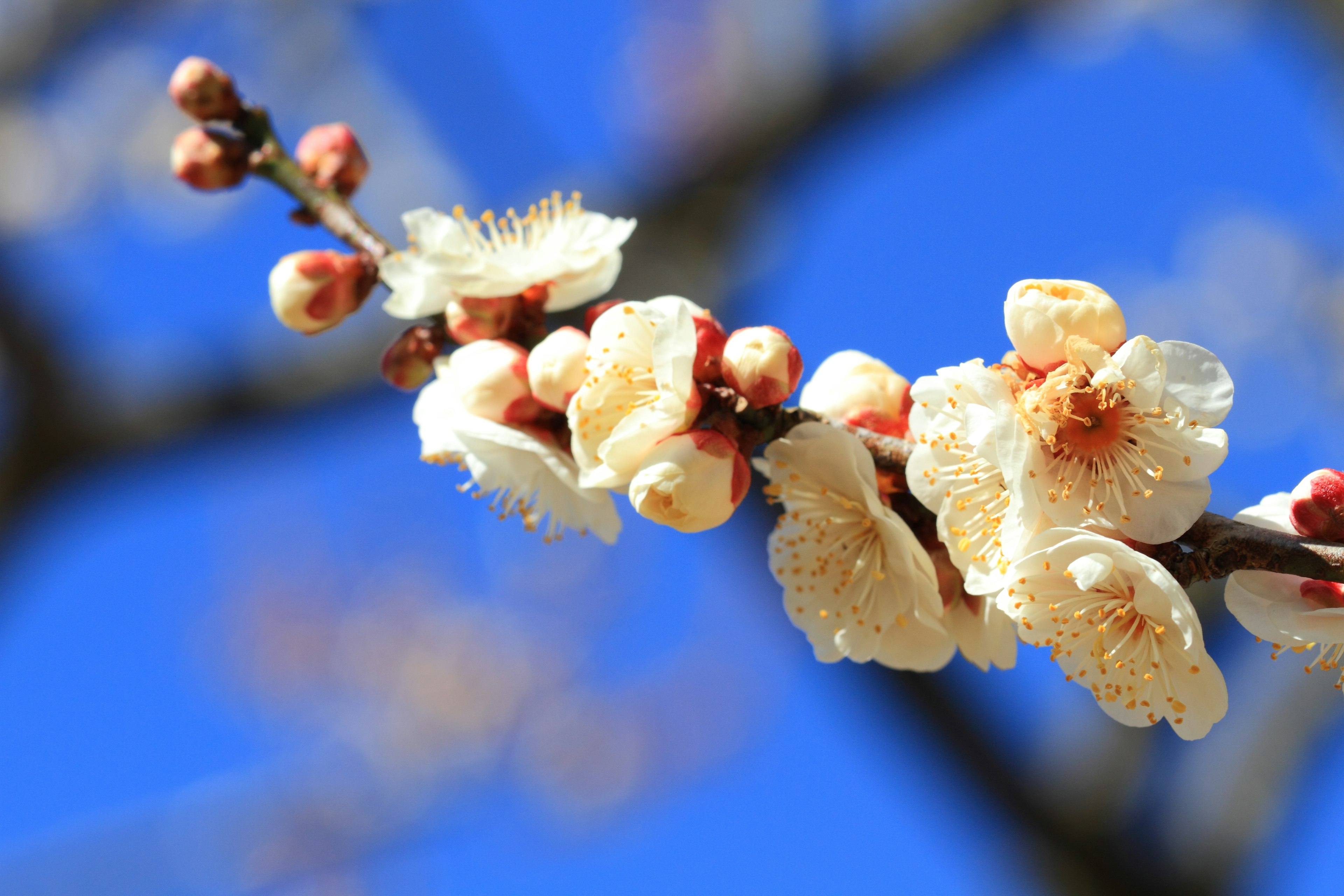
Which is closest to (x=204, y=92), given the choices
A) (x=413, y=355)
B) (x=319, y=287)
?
(x=319, y=287)

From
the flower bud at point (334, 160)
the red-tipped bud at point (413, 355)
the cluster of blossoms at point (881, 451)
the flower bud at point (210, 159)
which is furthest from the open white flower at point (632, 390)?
the flower bud at point (210, 159)

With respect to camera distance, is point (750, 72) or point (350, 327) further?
point (750, 72)

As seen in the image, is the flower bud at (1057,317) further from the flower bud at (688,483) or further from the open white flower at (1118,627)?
the flower bud at (688,483)

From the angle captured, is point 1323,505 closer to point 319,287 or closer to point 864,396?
point 864,396

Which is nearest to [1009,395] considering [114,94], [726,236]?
[726,236]

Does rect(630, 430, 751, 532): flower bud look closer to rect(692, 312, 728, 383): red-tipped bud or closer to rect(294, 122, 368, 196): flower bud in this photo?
rect(692, 312, 728, 383): red-tipped bud

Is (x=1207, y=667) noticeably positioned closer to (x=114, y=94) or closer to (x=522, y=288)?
(x=522, y=288)
